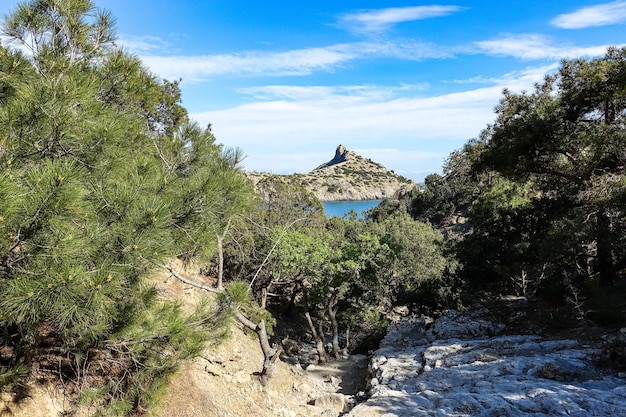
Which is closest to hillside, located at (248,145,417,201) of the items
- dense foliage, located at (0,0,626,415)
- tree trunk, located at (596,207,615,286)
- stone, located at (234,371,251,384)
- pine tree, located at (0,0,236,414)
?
dense foliage, located at (0,0,626,415)

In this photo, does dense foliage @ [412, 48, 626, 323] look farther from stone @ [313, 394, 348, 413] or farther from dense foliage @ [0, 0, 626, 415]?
stone @ [313, 394, 348, 413]

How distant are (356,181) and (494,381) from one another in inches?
3725

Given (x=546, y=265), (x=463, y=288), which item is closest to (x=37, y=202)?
(x=546, y=265)

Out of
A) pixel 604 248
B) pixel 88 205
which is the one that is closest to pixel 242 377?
pixel 88 205

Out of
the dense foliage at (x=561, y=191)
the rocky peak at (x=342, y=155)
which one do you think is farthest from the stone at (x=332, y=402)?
the rocky peak at (x=342, y=155)

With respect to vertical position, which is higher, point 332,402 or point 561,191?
point 561,191

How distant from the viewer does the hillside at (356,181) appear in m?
89.2

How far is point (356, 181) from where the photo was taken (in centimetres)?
9962

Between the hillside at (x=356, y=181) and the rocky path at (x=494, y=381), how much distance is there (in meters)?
69.7

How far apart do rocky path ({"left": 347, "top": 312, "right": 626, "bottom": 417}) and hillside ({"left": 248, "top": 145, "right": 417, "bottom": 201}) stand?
69.7 m

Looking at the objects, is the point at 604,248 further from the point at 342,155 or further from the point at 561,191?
the point at 342,155

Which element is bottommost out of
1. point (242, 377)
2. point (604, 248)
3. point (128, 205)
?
point (242, 377)

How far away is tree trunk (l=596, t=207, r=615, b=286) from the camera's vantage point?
8008 mm

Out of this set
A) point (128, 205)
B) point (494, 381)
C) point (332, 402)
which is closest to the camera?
point (128, 205)
